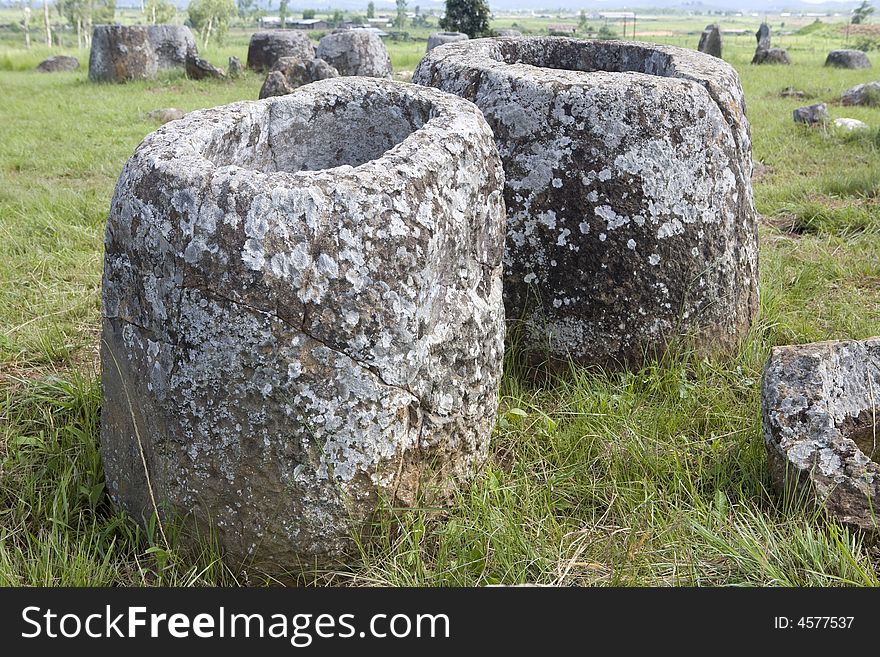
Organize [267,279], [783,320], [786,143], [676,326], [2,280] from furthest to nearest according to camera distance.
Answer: [786,143] < [2,280] < [783,320] < [676,326] < [267,279]

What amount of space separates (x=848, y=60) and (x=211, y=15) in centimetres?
4959

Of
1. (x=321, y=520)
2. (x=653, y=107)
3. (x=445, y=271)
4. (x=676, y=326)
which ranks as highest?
(x=653, y=107)

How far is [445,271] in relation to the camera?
255cm

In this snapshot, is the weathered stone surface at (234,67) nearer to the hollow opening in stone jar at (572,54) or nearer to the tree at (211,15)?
the hollow opening in stone jar at (572,54)

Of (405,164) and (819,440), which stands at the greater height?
(405,164)

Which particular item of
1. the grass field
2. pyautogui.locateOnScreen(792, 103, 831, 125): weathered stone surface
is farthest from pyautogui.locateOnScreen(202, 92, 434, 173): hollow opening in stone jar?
pyautogui.locateOnScreen(792, 103, 831, 125): weathered stone surface

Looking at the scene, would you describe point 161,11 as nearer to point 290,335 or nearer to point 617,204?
point 617,204

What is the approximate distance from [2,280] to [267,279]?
3110 mm

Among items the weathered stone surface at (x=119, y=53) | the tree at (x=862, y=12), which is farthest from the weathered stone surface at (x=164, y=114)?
the tree at (x=862, y=12)

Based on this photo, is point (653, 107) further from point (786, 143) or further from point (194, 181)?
point (786, 143)

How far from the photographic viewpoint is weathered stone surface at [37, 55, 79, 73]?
54.6 feet

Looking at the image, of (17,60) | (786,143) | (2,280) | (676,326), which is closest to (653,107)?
(676,326)

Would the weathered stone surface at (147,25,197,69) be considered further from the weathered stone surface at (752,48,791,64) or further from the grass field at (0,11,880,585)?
the weathered stone surface at (752,48,791,64)

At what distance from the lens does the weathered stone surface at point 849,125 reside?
8.66 m
